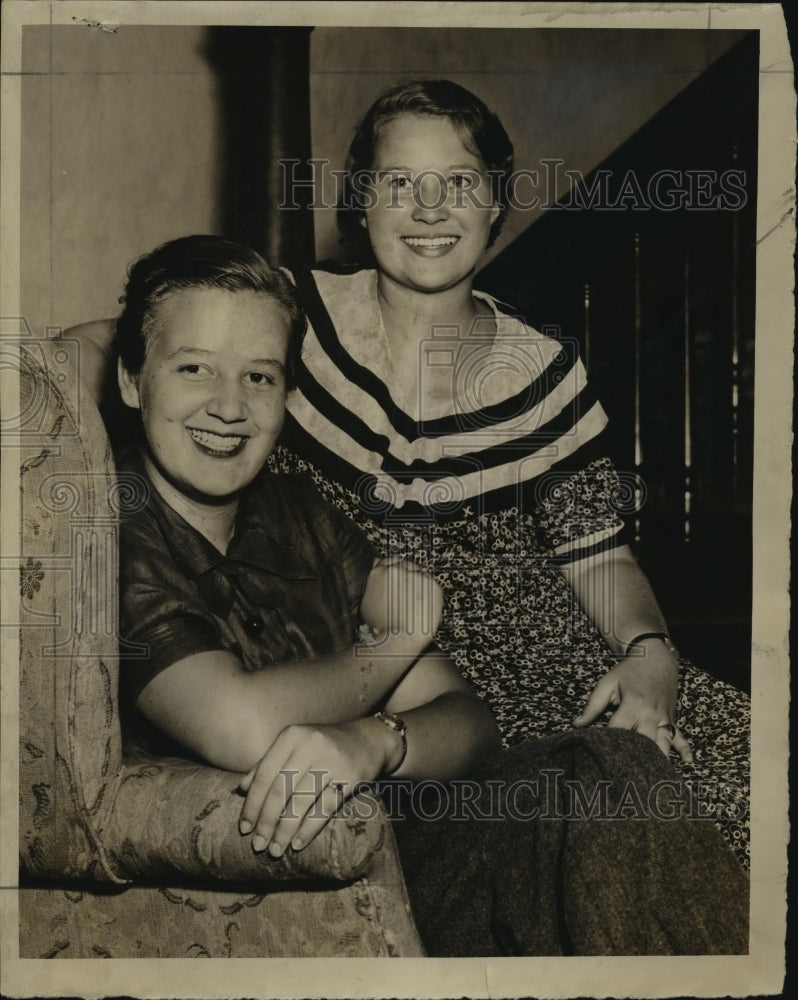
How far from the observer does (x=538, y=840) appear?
109 inches

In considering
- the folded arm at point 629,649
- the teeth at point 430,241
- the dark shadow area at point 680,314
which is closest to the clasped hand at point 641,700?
the folded arm at point 629,649

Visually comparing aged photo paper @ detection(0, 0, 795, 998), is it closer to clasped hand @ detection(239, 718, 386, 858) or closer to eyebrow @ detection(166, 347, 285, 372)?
eyebrow @ detection(166, 347, 285, 372)

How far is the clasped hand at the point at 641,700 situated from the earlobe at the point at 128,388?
A: 4.32 feet

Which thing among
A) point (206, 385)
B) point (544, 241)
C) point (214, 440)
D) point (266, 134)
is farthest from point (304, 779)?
point (266, 134)

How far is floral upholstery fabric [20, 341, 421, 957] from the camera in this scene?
239 cm

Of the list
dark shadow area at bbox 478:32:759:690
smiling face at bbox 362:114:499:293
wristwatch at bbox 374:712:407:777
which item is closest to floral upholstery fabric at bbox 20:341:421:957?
wristwatch at bbox 374:712:407:777

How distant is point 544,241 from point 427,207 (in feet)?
1.01

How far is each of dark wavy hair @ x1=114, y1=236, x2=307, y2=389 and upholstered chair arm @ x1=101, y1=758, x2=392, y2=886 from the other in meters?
0.97

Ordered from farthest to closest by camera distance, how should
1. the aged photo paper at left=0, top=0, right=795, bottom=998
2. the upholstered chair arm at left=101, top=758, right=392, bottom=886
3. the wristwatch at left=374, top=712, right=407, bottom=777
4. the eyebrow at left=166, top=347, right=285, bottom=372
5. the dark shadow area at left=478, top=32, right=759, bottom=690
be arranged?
1. the dark shadow area at left=478, top=32, right=759, bottom=690
2. the aged photo paper at left=0, top=0, right=795, bottom=998
3. the eyebrow at left=166, top=347, right=285, bottom=372
4. the wristwatch at left=374, top=712, right=407, bottom=777
5. the upholstered chair arm at left=101, top=758, right=392, bottom=886

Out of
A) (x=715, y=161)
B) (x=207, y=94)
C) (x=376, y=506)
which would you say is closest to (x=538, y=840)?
(x=376, y=506)

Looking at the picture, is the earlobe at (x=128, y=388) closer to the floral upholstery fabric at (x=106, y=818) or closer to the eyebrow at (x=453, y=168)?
the floral upholstery fabric at (x=106, y=818)

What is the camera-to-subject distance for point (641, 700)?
2922 mm

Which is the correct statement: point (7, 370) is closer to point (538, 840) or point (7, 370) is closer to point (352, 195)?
point (352, 195)

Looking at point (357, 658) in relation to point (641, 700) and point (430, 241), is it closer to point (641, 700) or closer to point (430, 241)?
point (641, 700)
